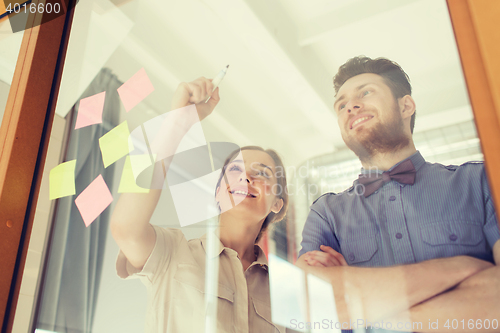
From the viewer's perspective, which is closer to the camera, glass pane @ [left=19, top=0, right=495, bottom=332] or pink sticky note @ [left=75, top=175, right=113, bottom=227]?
glass pane @ [left=19, top=0, right=495, bottom=332]

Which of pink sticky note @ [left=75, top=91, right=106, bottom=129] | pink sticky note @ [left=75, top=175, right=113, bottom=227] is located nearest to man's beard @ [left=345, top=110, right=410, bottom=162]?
pink sticky note @ [left=75, top=175, right=113, bottom=227]

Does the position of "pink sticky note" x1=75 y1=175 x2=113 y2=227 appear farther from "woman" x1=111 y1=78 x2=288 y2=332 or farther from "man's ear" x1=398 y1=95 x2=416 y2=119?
"man's ear" x1=398 y1=95 x2=416 y2=119

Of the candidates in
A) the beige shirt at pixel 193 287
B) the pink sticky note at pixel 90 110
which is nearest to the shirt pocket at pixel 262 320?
the beige shirt at pixel 193 287

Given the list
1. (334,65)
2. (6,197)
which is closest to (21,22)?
(6,197)

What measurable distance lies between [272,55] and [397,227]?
19.4 inches

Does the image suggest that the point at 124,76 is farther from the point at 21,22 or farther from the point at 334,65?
the point at 334,65

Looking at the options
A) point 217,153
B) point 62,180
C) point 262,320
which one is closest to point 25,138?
point 62,180

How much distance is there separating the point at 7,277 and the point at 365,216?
840 millimetres

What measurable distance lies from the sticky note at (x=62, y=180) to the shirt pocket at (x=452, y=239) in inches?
37.1

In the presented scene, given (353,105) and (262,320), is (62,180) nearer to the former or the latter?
(262,320)

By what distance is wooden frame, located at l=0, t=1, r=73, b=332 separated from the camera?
0.85m

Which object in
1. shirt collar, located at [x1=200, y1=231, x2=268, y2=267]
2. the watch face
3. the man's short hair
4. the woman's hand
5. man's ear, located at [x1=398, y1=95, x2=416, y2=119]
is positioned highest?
the watch face

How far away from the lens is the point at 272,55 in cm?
84

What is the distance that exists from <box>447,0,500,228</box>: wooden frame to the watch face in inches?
44.0
